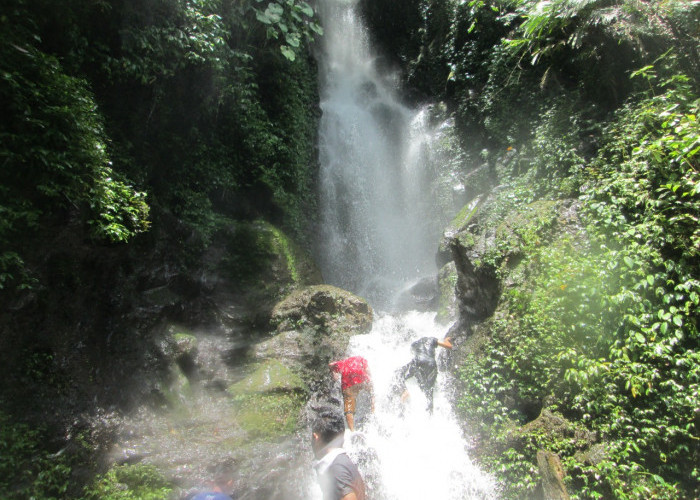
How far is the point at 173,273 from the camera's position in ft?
24.5

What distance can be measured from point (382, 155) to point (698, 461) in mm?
12979

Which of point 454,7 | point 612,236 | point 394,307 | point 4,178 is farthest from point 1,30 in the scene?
point 454,7

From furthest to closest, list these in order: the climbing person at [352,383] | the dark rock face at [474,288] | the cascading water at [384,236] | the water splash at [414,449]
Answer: the dark rock face at [474,288] < the cascading water at [384,236] < the climbing person at [352,383] < the water splash at [414,449]

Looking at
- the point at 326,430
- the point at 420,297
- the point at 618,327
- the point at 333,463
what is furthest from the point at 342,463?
the point at 420,297

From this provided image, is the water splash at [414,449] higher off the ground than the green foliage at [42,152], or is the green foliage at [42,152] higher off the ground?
the green foliage at [42,152]

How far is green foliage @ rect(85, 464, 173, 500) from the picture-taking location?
15.7ft

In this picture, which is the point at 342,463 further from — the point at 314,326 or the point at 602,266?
the point at 314,326

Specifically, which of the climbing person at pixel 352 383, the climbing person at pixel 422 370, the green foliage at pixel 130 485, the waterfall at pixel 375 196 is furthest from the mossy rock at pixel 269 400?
the waterfall at pixel 375 196

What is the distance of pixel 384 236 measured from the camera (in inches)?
561

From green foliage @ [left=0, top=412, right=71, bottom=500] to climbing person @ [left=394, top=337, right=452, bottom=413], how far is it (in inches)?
188

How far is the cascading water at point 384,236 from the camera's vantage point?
5.70 meters

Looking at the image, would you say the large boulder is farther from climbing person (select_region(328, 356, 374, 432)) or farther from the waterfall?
the waterfall

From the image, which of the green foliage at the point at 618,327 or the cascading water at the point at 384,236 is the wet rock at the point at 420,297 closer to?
the cascading water at the point at 384,236

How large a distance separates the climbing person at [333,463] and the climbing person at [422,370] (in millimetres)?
3469
